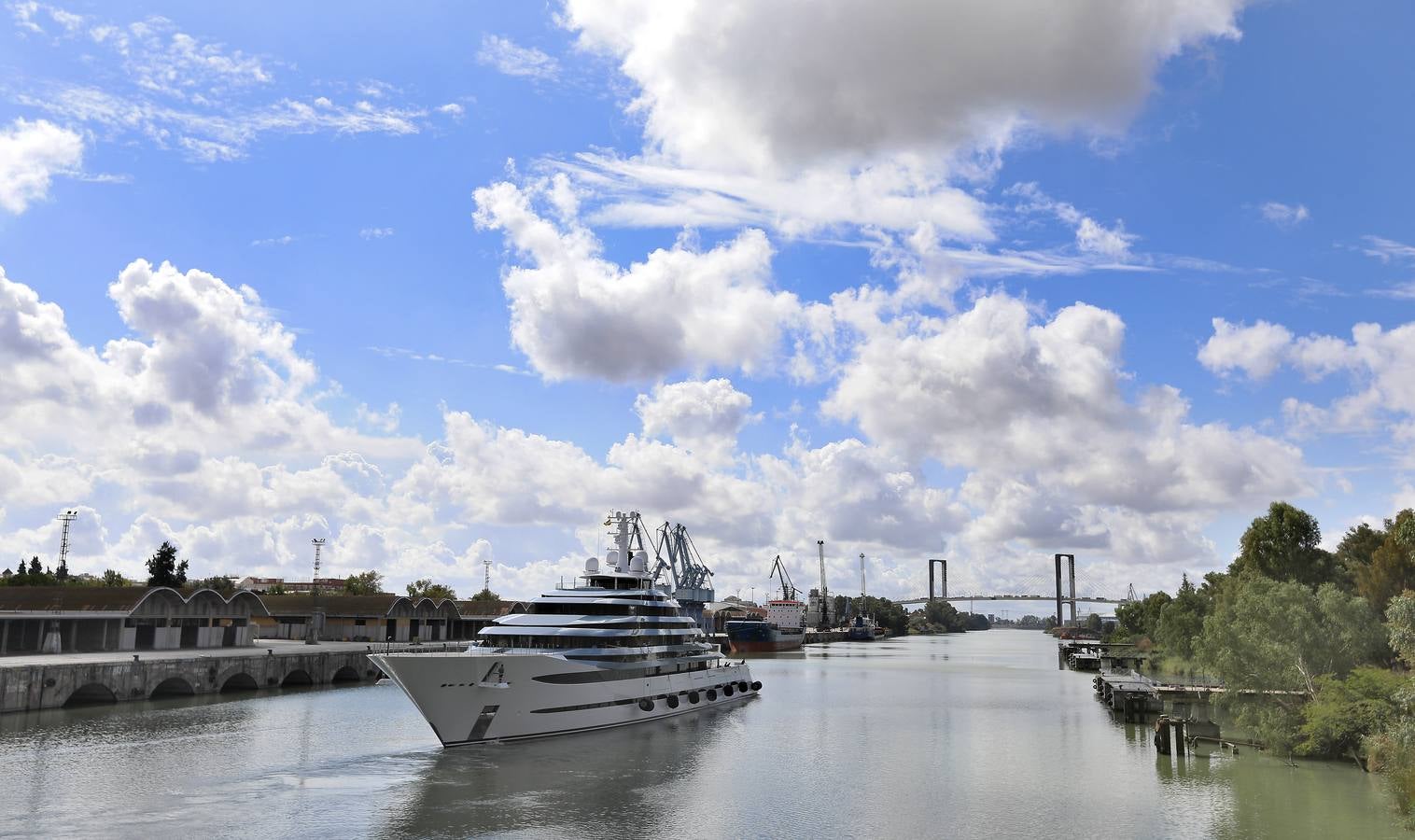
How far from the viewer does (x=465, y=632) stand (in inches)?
6216

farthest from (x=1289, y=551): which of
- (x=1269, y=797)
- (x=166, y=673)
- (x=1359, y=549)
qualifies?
(x=166, y=673)

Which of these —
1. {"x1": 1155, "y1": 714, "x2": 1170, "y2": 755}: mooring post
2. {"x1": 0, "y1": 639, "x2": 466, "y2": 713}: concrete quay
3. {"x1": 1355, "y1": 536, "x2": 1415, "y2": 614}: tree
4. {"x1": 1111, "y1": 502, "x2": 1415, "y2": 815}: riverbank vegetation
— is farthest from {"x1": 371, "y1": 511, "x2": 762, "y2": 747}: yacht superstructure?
{"x1": 1355, "y1": 536, "x2": 1415, "y2": 614}: tree

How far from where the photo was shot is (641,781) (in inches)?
2157

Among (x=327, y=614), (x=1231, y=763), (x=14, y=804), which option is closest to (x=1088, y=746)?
(x=1231, y=763)

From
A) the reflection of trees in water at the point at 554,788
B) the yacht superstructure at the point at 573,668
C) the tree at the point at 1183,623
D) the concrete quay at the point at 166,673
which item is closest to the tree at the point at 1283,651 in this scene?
the reflection of trees in water at the point at 554,788

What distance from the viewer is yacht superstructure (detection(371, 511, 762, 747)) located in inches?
2470

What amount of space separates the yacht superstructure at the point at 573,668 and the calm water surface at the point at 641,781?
2200mm

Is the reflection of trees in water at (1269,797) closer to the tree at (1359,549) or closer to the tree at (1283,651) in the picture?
the tree at (1283,651)

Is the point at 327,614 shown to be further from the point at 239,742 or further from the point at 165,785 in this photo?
the point at 165,785

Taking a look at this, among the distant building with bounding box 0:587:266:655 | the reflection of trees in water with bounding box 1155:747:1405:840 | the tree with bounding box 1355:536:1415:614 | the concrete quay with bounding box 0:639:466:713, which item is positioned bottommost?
the reflection of trees in water with bounding box 1155:747:1405:840

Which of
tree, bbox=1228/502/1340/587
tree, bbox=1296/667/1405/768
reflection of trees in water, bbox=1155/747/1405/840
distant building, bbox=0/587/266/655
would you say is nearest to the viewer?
reflection of trees in water, bbox=1155/747/1405/840

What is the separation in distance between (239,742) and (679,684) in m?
35.6

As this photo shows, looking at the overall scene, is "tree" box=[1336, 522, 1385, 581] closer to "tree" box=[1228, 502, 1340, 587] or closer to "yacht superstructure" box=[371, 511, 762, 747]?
"tree" box=[1228, 502, 1340, 587]

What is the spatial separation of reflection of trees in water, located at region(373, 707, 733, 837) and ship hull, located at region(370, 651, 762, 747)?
106 centimetres
